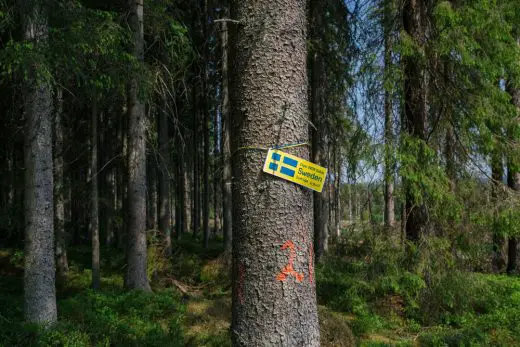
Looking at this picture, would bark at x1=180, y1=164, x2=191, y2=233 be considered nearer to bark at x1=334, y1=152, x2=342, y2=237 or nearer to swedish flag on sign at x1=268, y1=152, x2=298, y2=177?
bark at x1=334, y1=152, x2=342, y2=237

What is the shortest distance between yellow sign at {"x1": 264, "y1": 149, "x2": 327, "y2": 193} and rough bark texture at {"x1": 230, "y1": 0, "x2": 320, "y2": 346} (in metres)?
0.04

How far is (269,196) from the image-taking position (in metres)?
1.99

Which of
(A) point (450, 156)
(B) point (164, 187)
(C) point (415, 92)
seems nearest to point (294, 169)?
(C) point (415, 92)

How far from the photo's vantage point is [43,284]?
644 cm

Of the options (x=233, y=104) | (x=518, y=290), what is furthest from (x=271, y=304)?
(x=518, y=290)

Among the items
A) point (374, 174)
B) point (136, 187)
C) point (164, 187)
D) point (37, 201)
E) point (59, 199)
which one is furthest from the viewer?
point (164, 187)

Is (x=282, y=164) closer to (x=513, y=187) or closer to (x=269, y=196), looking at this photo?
(x=269, y=196)

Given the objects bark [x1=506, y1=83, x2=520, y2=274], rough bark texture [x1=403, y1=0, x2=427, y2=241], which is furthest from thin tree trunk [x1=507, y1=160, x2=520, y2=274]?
rough bark texture [x1=403, y1=0, x2=427, y2=241]

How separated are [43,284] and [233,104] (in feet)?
19.0

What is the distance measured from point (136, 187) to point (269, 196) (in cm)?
792

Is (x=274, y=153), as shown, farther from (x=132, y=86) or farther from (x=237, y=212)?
(x=132, y=86)

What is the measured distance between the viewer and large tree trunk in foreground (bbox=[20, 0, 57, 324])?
20.9 feet

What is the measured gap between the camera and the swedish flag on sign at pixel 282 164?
1985 millimetres

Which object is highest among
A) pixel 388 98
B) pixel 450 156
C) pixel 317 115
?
pixel 317 115
